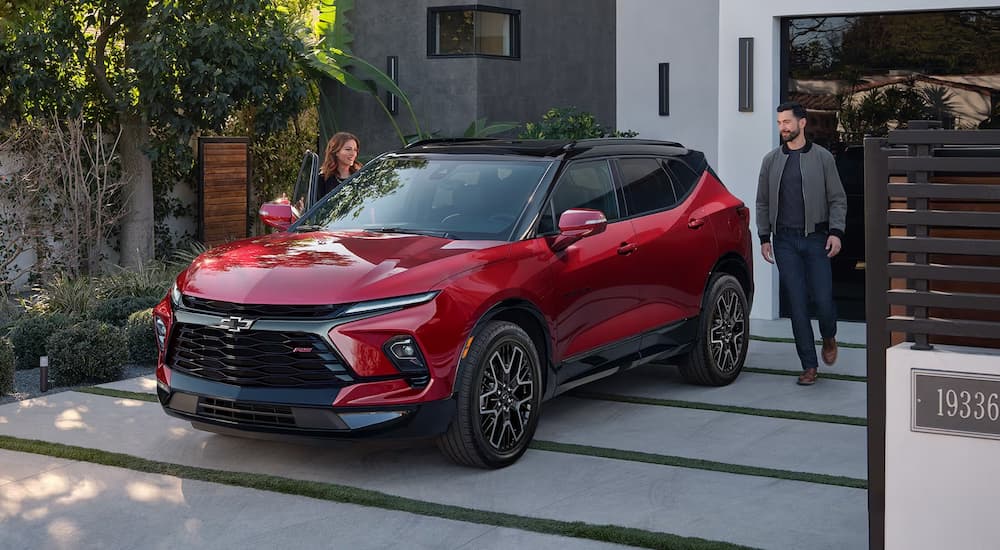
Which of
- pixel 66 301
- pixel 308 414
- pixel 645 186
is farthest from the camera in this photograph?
pixel 66 301

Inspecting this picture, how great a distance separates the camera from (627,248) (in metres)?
8.79

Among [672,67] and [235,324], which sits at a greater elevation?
[672,67]

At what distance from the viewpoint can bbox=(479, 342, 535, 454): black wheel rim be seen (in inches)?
288

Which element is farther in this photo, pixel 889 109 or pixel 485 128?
pixel 485 128

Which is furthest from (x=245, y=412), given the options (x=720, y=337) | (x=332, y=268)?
(x=720, y=337)

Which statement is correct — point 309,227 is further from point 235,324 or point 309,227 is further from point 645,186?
point 645,186

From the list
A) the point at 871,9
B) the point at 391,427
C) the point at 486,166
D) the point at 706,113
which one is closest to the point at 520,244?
the point at 486,166

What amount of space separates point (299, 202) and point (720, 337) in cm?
377

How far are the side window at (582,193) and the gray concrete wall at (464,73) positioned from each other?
11.5 m

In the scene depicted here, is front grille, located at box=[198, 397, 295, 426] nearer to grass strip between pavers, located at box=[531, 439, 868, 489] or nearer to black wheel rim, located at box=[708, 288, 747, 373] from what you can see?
grass strip between pavers, located at box=[531, 439, 868, 489]

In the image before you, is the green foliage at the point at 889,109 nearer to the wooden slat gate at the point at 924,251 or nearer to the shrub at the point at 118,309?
the shrub at the point at 118,309

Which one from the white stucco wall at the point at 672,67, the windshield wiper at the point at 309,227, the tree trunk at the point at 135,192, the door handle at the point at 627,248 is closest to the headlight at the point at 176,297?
the windshield wiper at the point at 309,227

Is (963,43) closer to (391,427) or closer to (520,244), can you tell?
(520,244)

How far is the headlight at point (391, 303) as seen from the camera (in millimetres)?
6879
